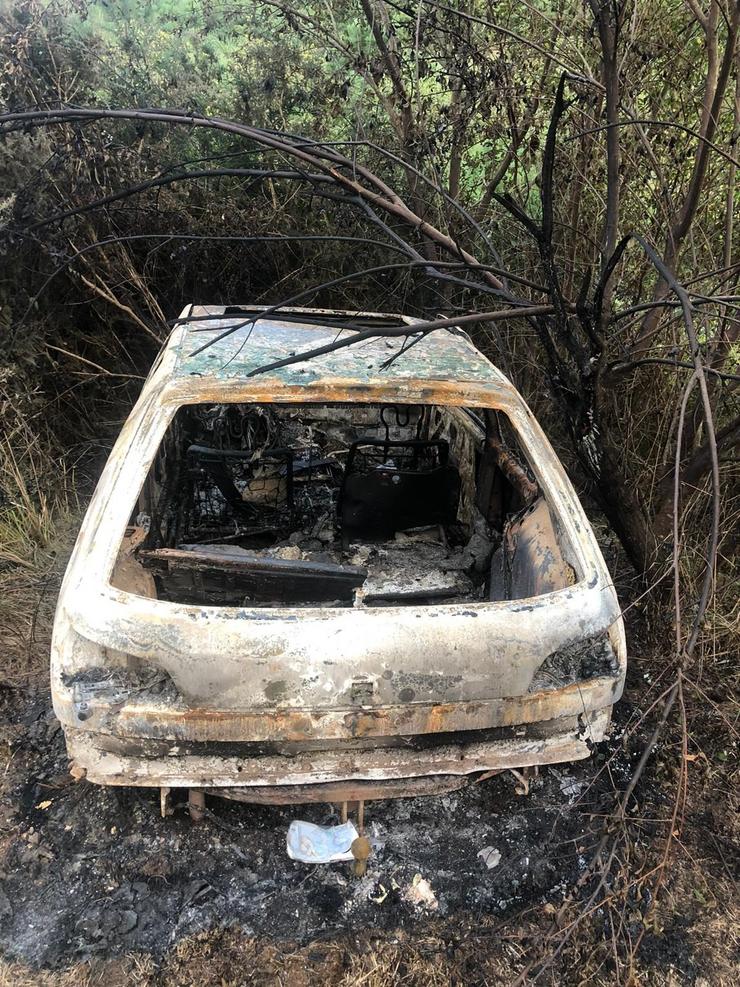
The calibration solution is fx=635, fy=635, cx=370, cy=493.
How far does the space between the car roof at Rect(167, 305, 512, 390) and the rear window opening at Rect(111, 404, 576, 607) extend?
0.34 m

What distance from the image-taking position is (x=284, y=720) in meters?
1.82

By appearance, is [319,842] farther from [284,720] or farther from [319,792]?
[284,720]

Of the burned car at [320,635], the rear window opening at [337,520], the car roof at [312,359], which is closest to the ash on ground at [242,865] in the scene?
the burned car at [320,635]

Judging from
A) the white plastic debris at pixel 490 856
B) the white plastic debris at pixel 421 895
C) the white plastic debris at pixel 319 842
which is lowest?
the white plastic debris at pixel 421 895

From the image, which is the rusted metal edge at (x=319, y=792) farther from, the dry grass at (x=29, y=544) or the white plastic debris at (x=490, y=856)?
the dry grass at (x=29, y=544)

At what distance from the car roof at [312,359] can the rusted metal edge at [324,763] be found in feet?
4.26

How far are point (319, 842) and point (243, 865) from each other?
0.28 metres

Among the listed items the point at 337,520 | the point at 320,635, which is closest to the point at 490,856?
the point at 320,635

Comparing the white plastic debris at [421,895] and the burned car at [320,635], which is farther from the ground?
the burned car at [320,635]

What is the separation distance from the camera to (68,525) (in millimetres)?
4062

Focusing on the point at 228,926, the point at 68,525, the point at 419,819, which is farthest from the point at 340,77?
the point at 228,926

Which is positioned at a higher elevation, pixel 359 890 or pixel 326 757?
pixel 326 757

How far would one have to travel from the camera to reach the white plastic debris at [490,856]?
2.32 m

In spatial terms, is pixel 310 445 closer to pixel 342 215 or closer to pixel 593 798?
pixel 342 215
